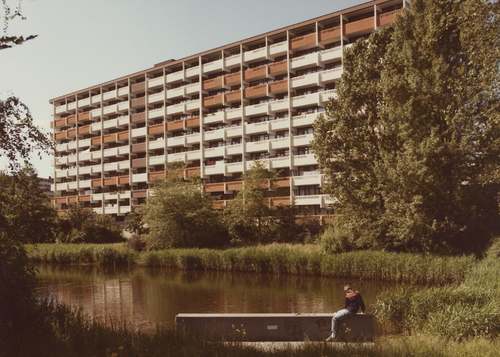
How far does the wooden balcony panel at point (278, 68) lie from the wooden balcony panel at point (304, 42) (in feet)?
6.53

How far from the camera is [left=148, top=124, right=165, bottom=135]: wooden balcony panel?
79.4m

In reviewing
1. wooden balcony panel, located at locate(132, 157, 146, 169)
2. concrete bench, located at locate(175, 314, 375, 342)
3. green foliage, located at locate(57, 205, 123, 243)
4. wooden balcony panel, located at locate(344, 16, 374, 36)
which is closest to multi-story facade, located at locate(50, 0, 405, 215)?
wooden balcony panel, located at locate(344, 16, 374, 36)

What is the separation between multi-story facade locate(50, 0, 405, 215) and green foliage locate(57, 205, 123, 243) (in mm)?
7341

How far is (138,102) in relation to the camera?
84062 millimetres

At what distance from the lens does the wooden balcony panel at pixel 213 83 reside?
235 ft

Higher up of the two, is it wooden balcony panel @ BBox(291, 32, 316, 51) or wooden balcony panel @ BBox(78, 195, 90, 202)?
wooden balcony panel @ BBox(291, 32, 316, 51)

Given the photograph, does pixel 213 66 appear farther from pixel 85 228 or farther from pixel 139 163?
pixel 85 228

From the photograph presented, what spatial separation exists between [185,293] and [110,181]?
57.2m

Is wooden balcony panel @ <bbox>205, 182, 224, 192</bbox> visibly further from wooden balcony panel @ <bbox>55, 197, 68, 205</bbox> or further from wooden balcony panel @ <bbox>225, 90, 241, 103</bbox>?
wooden balcony panel @ <bbox>55, 197, 68, 205</bbox>

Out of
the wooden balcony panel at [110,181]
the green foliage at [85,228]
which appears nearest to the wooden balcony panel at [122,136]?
the wooden balcony panel at [110,181]

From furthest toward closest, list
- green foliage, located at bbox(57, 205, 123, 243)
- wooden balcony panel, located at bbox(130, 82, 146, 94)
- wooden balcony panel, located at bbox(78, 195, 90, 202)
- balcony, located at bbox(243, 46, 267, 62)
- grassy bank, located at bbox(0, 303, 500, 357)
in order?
wooden balcony panel, located at bbox(78, 195, 90, 202) → wooden balcony panel, located at bbox(130, 82, 146, 94) → balcony, located at bbox(243, 46, 267, 62) → green foliage, located at bbox(57, 205, 123, 243) → grassy bank, located at bbox(0, 303, 500, 357)

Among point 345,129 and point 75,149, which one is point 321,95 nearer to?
point 345,129

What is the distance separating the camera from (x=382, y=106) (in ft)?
120

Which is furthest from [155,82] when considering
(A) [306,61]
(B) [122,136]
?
(A) [306,61]
